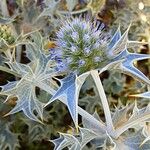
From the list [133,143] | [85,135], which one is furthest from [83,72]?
[133,143]

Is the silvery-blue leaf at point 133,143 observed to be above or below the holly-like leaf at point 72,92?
A: below

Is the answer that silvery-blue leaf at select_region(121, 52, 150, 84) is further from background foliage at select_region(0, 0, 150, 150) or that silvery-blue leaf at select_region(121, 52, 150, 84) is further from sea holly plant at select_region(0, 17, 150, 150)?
background foliage at select_region(0, 0, 150, 150)

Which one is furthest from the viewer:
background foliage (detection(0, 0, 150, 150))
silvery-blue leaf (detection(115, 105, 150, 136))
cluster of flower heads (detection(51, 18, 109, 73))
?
background foliage (detection(0, 0, 150, 150))

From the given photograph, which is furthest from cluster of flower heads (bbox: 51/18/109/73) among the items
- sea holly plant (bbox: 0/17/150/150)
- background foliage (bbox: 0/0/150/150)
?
background foliage (bbox: 0/0/150/150)

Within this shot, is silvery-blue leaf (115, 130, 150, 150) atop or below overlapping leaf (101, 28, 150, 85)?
A: below

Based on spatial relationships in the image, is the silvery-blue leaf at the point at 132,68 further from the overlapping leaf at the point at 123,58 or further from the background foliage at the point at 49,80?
the background foliage at the point at 49,80

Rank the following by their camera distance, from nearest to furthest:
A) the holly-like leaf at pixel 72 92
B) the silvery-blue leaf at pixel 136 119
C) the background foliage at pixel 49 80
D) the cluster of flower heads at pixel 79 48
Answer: the holly-like leaf at pixel 72 92 < the cluster of flower heads at pixel 79 48 < the silvery-blue leaf at pixel 136 119 < the background foliage at pixel 49 80

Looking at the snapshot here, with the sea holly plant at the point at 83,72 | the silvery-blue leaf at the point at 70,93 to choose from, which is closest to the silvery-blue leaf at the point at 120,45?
the sea holly plant at the point at 83,72

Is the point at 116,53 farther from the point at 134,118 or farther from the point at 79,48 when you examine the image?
the point at 134,118

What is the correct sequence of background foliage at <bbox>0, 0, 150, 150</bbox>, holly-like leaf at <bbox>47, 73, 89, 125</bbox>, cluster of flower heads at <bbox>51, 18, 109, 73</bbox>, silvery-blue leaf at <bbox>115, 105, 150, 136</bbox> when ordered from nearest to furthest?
holly-like leaf at <bbox>47, 73, 89, 125</bbox> < cluster of flower heads at <bbox>51, 18, 109, 73</bbox> < silvery-blue leaf at <bbox>115, 105, 150, 136</bbox> < background foliage at <bbox>0, 0, 150, 150</bbox>
